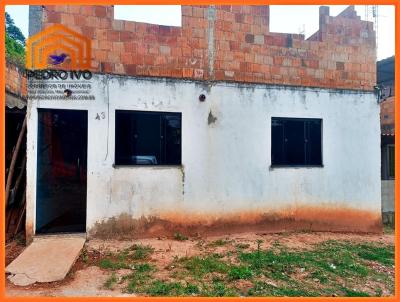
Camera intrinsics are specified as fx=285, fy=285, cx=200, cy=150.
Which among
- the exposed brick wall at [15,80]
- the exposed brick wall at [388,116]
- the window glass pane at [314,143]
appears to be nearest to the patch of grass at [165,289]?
the window glass pane at [314,143]

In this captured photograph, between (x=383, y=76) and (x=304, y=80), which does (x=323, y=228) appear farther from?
(x=383, y=76)

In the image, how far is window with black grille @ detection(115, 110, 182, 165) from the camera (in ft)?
19.0

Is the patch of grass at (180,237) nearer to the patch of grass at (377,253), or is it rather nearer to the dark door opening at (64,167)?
the dark door opening at (64,167)

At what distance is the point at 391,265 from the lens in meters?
4.98

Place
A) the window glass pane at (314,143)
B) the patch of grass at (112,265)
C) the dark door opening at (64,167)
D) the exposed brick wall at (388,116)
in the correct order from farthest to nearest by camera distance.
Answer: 1. the exposed brick wall at (388,116)
2. the dark door opening at (64,167)
3. the window glass pane at (314,143)
4. the patch of grass at (112,265)

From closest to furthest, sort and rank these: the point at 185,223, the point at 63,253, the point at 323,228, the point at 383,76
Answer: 1. the point at 63,253
2. the point at 185,223
3. the point at 323,228
4. the point at 383,76

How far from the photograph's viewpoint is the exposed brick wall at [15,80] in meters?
8.58

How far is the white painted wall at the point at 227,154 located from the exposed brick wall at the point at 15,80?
4358mm

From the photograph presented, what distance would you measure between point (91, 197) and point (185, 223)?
6.46ft

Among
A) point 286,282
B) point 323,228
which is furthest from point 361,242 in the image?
point 286,282

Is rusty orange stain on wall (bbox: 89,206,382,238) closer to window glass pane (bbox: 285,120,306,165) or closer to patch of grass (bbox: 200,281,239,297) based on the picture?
window glass pane (bbox: 285,120,306,165)

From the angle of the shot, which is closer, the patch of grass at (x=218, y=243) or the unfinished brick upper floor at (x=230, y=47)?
the patch of grass at (x=218, y=243)

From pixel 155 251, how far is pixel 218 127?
9.30 ft

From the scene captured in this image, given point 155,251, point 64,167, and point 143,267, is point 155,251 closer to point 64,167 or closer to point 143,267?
point 143,267
